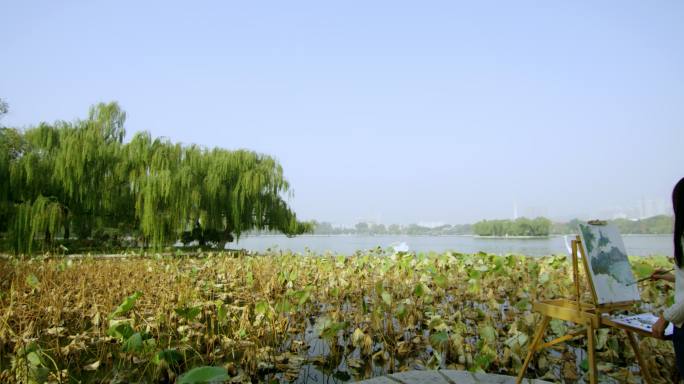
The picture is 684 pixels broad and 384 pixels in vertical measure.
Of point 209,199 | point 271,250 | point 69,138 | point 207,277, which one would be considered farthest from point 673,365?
point 69,138

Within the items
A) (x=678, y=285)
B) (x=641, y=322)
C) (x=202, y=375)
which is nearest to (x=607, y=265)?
(x=641, y=322)

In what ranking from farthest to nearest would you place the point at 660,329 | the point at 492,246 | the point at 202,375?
the point at 492,246
the point at 660,329
the point at 202,375

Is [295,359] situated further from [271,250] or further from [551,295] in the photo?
[271,250]

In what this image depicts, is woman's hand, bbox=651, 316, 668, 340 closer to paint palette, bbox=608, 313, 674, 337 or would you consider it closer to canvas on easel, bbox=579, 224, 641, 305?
paint palette, bbox=608, 313, 674, 337

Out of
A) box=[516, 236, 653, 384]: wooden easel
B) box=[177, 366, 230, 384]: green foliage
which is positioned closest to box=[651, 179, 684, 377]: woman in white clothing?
box=[516, 236, 653, 384]: wooden easel

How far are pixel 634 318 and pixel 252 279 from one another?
4403 mm

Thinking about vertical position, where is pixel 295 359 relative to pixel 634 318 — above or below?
below

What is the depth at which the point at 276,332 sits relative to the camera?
11.9 feet

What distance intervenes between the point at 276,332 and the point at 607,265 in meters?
2.51

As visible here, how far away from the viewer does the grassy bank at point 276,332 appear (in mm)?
2936

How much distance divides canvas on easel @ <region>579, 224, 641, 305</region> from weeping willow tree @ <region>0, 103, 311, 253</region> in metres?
10.5

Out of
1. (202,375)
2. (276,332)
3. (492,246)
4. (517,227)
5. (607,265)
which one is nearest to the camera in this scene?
(202,375)

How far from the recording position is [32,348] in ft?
7.97

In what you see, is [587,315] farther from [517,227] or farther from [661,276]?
[517,227]
